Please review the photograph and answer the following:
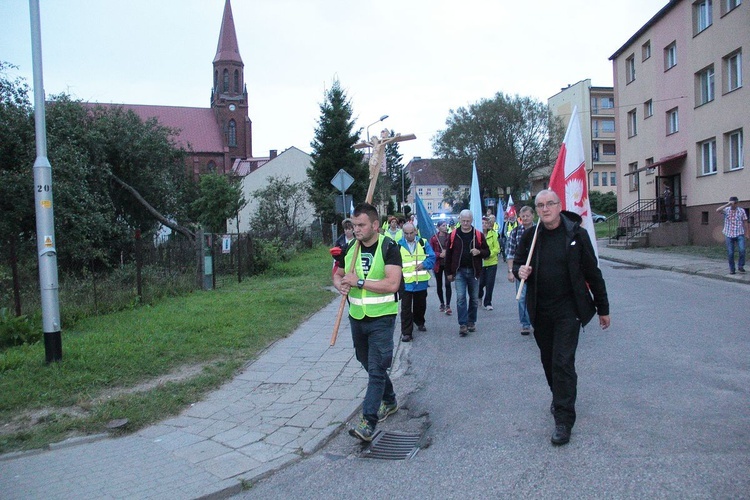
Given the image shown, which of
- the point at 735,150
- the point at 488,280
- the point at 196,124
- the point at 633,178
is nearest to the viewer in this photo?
the point at 488,280

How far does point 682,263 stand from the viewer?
18.8 m

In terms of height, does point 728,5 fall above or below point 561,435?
above

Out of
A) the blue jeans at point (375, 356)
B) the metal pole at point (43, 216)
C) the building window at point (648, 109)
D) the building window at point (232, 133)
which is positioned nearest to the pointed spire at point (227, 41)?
the building window at point (232, 133)

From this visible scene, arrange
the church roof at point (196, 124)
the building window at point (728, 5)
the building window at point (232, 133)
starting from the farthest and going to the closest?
the building window at point (232, 133), the church roof at point (196, 124), the building window at point (728, 5)

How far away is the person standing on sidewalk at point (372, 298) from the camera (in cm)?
496

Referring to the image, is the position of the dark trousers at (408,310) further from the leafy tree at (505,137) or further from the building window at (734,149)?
the leafy tree at (505,137)

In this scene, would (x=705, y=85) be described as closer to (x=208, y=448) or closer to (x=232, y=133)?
(x=208, y=448)

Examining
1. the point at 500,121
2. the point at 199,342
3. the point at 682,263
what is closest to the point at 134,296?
the point at 199,342

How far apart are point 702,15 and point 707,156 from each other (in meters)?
5.67

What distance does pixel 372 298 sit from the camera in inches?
197

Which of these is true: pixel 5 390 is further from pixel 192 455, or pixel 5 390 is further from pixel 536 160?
pixel 536 160

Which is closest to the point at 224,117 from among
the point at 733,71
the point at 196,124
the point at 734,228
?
the point at 196,124

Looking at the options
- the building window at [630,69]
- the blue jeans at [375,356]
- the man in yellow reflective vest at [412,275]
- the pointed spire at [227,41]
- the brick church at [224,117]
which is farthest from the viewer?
the pointed spire at [227,41]

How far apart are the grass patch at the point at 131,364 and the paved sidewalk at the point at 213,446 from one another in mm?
277
